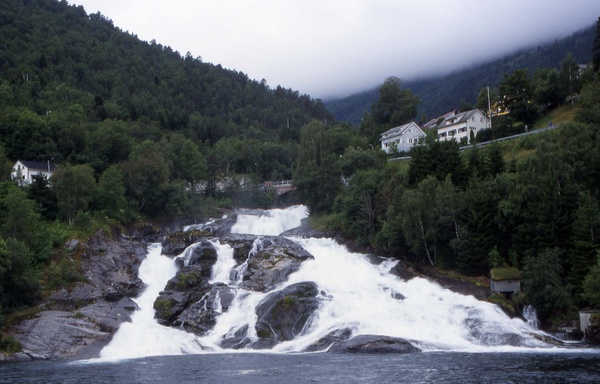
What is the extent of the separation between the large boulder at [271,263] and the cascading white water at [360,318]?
997 mm

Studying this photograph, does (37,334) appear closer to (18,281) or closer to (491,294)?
(18,281)

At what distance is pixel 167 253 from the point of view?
69312mm

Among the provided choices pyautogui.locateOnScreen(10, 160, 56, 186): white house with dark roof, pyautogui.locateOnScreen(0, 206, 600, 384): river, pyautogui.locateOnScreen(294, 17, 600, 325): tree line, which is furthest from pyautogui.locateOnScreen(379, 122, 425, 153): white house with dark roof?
pyautogui.locateOnScreen(10, 160, 56, 186): white house with dark roof

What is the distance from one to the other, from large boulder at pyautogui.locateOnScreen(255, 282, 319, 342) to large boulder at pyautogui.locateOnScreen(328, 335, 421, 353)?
5.07 m

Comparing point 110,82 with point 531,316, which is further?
point 110,82

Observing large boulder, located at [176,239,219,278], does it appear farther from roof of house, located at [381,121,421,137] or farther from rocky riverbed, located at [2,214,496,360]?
roof of house, located at [381,121,421,137]

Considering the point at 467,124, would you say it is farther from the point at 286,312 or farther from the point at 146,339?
the point at 146,339

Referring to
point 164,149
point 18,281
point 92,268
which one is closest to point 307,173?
point 164,149

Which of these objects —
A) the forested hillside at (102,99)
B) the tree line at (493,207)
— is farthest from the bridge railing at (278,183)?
the tree line at (493,207)

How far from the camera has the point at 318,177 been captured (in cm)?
8425

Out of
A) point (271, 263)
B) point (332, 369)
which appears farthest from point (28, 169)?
point (332, 369)

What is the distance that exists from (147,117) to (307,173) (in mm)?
51464

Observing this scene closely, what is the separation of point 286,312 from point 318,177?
113ft

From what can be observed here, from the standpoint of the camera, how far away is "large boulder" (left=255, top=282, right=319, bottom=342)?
51.2 m
